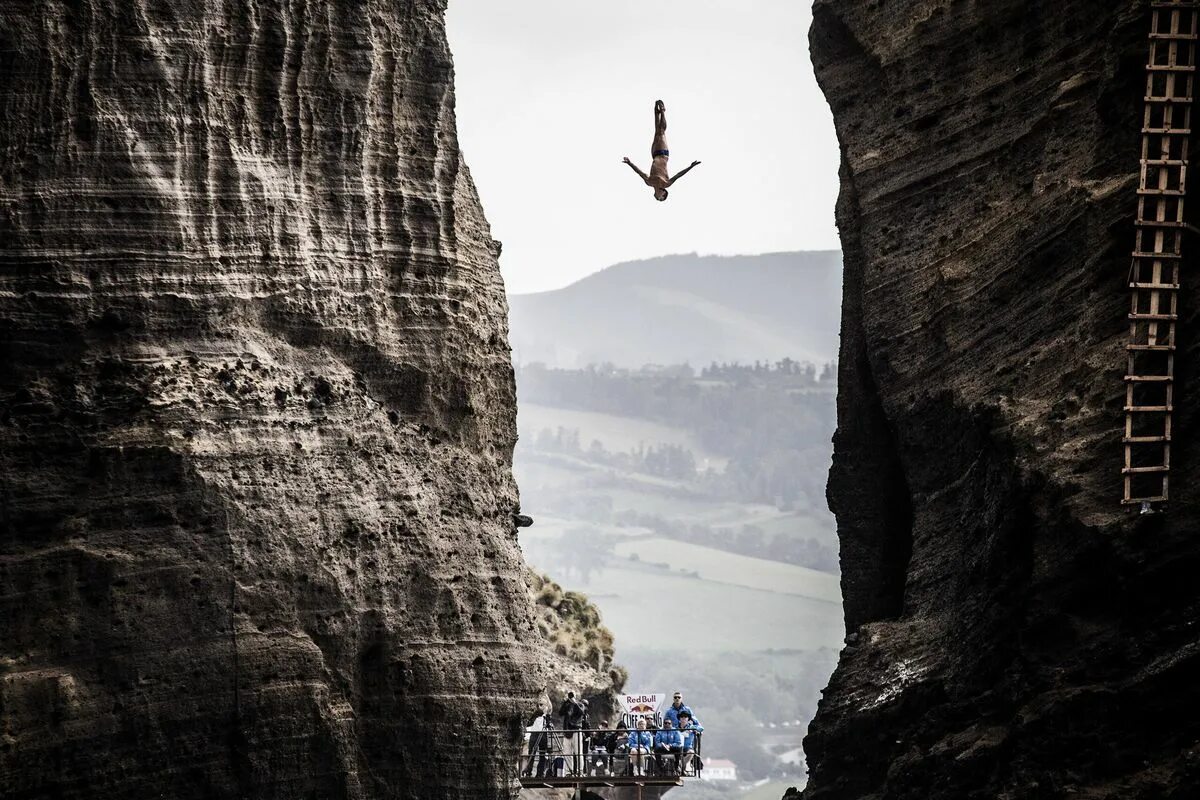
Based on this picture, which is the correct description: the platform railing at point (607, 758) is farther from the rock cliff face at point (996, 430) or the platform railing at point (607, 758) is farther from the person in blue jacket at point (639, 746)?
the rock cliff face at point (996, 430)

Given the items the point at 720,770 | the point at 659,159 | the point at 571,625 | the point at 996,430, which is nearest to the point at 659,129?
the point at 659,159

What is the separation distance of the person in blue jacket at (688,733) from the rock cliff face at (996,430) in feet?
10.7

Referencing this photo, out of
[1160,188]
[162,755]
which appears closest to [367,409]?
[162,755]

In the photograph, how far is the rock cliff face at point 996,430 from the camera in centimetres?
4012

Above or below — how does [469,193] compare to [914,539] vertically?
above

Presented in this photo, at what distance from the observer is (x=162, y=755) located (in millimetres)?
41094

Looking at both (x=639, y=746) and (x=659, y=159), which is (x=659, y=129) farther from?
(x=639, y=746)

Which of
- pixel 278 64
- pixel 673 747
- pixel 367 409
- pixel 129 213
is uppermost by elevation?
pixel 278 64

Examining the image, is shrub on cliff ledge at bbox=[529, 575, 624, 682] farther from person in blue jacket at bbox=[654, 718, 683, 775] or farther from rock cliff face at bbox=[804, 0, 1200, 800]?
person in blue jacket at bbox=[654, 718, 683, 775]

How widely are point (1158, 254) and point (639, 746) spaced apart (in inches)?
607

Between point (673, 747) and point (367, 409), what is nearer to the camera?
point (367, 409)

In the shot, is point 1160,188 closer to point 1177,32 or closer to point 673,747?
point 1177,32

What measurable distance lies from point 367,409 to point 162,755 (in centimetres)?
752

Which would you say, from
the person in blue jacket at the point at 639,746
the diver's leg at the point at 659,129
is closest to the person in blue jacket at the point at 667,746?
the person in blue jacket at the point at 639,746
